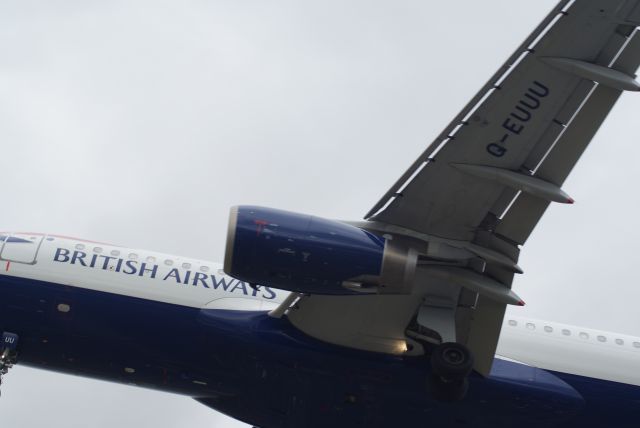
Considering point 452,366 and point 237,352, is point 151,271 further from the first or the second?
point 452,366

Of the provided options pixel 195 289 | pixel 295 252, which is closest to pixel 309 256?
pixel 295 252

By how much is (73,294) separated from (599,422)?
32.9 feet

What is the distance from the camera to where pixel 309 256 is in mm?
18250

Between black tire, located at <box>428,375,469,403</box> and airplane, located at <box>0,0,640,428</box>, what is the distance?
32 millimetres

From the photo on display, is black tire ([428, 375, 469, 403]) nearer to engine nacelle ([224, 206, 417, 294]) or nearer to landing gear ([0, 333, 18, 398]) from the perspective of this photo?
engine nacelle ([224, 206, 417, 294])

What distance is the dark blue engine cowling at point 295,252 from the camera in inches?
717

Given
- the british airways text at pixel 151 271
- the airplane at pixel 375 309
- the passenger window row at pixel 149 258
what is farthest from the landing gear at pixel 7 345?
the passenger window row at pixel 149 258

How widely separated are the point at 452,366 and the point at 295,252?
3.61 meters

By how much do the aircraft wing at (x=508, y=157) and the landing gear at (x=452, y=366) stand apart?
83cm

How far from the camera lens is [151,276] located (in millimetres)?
21156

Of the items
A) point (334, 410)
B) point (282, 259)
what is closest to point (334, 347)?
point (334, 410)

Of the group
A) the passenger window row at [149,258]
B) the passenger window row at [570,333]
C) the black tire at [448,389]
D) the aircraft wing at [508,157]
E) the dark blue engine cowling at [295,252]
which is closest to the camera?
the aircraft wing at [508,157]

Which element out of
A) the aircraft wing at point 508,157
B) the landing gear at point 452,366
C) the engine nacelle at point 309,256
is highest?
the aircraft wing at point 508,157

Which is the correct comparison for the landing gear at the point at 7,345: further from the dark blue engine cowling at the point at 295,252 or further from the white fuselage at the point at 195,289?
the dark blue engine cowling at the point at 295,252
